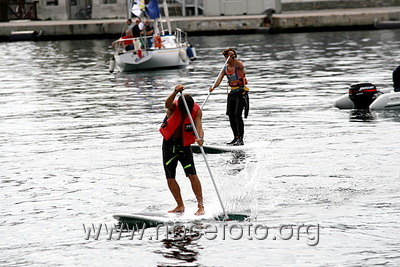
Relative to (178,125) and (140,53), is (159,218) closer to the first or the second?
(178,125)

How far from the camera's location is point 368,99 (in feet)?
75.4

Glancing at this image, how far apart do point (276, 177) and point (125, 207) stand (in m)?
2.99

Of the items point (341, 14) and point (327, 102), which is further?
point (341, 14)

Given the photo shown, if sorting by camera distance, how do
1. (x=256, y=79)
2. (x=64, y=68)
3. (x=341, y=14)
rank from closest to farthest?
(x=256, y=79), (x=64, y=68), (x=341, y=14)

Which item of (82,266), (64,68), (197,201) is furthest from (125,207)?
(64,68)

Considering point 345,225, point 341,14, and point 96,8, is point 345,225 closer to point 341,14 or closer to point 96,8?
point 341,14

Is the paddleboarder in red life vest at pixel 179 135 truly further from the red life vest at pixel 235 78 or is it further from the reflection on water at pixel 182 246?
the red life vest at pixel 235 78

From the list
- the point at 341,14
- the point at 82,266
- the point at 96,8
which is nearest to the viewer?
the point at 82,266

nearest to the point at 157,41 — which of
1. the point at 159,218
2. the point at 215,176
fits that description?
the point at 215,176

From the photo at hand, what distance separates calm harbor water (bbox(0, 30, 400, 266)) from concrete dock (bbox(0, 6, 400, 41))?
26.7m

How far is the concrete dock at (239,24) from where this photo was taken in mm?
58375

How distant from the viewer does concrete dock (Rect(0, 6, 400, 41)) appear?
5838cm

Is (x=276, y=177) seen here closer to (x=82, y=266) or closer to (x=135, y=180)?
(x=135, y=180)

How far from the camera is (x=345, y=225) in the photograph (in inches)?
451
